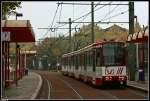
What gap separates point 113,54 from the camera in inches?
1282

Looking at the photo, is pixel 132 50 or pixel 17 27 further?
pixel 132 50

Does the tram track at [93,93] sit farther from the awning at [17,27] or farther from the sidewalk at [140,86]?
the awning at [17,27]

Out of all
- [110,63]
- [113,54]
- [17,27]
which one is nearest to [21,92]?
[17,27]

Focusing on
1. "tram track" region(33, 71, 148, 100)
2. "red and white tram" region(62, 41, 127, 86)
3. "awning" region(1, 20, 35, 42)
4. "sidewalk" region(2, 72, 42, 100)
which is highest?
"awning" region(1, 20, 35, 42)

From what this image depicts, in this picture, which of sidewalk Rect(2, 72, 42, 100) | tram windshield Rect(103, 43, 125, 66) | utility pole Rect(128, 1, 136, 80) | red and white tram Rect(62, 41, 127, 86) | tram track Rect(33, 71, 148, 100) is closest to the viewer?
sidewalk Rect(2, 72, 42, 100)

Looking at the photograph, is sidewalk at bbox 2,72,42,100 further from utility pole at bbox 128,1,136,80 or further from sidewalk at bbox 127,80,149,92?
utility pole at bbox 128,1,136,80

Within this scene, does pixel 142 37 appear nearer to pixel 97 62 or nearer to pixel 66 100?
pixel 97 62

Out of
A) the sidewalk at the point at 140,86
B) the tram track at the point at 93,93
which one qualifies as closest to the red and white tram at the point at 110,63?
the tram track at the point at 93,93

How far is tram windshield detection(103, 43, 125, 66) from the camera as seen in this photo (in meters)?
32.5

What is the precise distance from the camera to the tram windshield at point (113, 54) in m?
32.5

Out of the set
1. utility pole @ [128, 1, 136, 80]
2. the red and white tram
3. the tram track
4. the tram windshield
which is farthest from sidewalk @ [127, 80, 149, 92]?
the tram windshield

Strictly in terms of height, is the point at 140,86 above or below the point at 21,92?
above

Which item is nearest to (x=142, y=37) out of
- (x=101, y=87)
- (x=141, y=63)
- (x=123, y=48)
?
(x=123, y=48)

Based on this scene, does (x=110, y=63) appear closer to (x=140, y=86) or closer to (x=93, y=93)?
(x=140, y=86)
